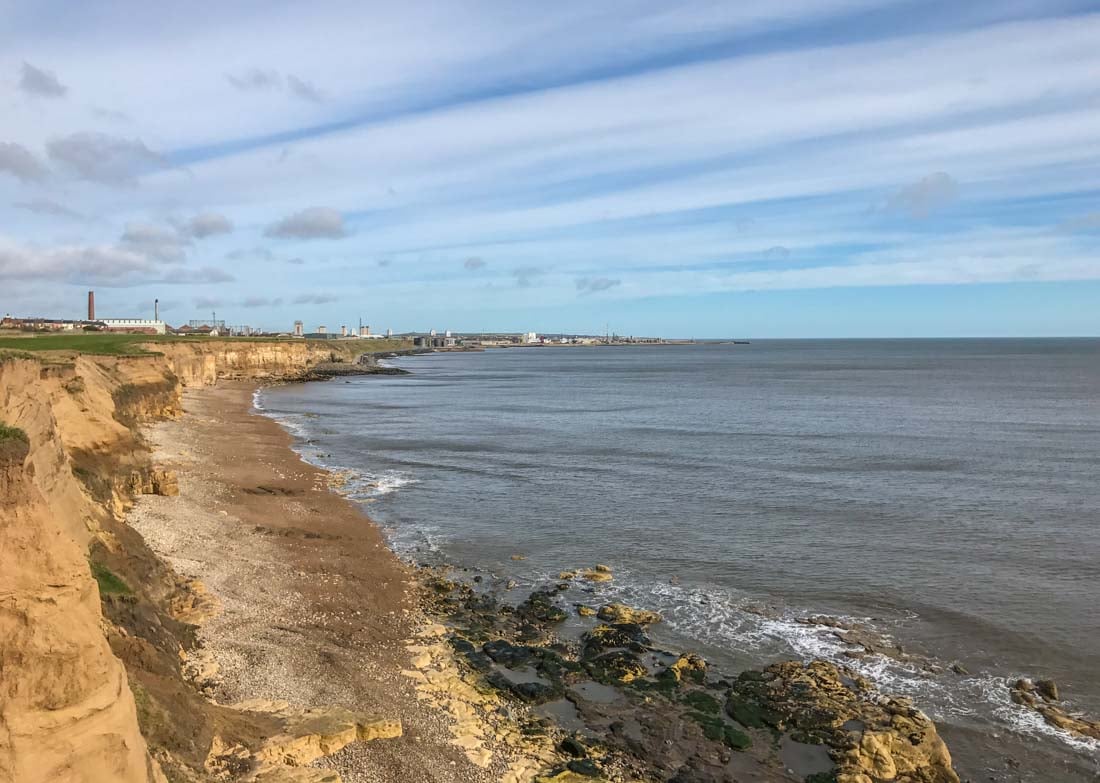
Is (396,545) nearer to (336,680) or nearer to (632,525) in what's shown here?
(632,525)

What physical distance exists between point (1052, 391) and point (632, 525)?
84677 mm

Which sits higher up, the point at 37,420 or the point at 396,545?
the point at 37,420

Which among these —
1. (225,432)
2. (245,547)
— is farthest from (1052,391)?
(245,547)

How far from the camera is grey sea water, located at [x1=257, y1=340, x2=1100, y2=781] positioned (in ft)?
60.0

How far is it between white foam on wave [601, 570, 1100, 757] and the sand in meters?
6.74

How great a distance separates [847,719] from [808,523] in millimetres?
15531

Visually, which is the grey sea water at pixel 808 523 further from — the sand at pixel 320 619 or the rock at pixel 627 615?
the sand at pixel 320 619

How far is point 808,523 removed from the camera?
30.0 metres

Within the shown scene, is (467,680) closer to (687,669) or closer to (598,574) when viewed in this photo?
(687,669)

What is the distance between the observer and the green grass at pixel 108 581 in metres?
13.9

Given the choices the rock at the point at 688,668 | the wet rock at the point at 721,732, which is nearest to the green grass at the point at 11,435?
the wet rock at the point at 721,732

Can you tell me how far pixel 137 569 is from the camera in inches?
656

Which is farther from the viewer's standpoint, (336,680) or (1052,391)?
(1052,391)

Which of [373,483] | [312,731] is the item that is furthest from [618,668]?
[373,483]
